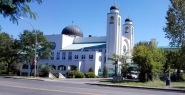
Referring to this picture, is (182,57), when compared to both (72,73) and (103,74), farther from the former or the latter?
(103,74)

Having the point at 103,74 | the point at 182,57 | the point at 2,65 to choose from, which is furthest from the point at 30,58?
the point at 182,57

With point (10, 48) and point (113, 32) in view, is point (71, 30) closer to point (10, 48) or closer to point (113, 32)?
point (113, 32)

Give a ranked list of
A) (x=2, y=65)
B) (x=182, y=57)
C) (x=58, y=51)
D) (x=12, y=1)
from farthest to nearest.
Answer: (x=58, y=51) < (x=2, y=65) < (x=182, y=57) < (x=12, y=1)

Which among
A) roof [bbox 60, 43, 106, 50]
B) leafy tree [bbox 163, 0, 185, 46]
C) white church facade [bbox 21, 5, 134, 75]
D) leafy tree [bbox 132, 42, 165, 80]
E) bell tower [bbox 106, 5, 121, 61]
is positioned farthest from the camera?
roof [bbox 60, 43, 106, 50]

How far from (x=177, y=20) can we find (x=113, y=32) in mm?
35842

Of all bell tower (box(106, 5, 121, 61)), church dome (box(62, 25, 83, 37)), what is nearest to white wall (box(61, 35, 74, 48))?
church dome (box(62, 25, 83, 37))

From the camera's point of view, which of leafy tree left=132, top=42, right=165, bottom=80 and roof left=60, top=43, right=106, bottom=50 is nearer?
leafy tree left=132, top=42, right=165, bottom=80

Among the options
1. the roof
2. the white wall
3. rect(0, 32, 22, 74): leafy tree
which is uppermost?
the white wall

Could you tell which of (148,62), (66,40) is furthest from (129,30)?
(148,62)

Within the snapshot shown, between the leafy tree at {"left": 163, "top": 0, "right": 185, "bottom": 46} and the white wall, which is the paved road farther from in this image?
the white wall

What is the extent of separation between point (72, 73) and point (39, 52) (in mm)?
7900

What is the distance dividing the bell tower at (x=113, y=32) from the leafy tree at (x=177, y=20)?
1357 inches

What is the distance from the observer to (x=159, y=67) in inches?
1318

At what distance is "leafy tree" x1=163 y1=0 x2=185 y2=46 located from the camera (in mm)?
25672
